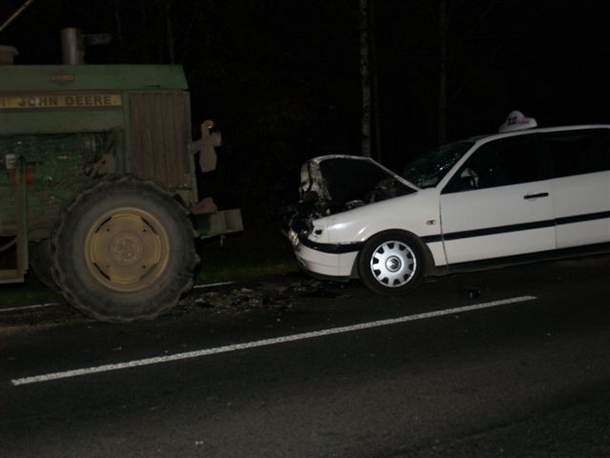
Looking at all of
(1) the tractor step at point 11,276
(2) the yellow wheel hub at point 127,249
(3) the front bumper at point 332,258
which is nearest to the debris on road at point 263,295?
(3) the front bumper at point 332,258

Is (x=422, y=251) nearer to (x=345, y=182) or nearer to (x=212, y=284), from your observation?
(x=345, y=182)

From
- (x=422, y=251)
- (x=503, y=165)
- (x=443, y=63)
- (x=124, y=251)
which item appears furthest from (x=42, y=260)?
(x=443, y=63)

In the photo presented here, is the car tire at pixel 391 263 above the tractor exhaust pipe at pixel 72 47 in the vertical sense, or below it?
below

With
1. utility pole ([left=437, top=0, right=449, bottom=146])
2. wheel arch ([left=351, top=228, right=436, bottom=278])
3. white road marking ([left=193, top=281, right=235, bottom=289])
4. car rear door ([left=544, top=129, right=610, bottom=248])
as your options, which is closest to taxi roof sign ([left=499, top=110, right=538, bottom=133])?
car rear door ([left=544, top=129, right=610, bottom=248])

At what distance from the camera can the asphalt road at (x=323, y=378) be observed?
163 inches

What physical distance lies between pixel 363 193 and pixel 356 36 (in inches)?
428

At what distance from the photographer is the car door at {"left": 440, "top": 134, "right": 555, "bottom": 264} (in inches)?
311

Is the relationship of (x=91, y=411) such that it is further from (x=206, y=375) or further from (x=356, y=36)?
(x=356, y=36)

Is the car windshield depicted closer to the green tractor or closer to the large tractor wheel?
the green tractor

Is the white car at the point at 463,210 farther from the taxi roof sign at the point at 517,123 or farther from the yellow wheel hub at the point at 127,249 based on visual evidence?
the yellow wheel hub at the point at 127,249

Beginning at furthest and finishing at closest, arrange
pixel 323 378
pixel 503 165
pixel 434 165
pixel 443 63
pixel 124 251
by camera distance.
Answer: pixel 443 63, pixel 434 165, pixel 503 165, pixel 124 251, pixel 323 378

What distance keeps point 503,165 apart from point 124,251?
13.1ft

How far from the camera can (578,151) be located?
27.6 ft

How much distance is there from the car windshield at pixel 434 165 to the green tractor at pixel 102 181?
2.48 metres
